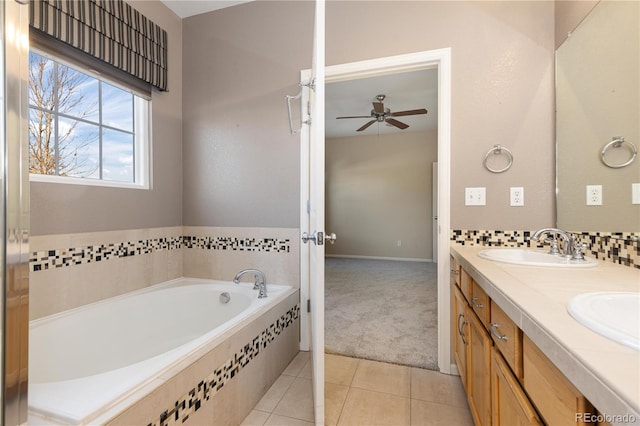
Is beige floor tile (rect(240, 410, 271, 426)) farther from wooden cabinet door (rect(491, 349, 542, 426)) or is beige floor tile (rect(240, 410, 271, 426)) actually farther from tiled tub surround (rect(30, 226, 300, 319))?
wooden cabinet door (rect(491, 349, 542, 426))

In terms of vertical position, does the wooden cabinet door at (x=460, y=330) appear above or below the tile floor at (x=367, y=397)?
above

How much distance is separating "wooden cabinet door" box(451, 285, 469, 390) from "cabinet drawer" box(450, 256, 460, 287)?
4 cm

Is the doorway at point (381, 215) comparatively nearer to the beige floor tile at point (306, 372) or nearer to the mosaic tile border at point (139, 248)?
the beige floor tile at point (306, 372)

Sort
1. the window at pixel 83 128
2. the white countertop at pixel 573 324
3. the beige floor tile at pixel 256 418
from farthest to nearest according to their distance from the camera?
the window at pixel 83 128 < the beige floor tile at pixel 256 418 < the white countertop at pixel 573 324

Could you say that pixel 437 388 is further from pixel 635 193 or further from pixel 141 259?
pixel 141 259

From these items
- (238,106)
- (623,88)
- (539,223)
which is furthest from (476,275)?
(238,106)

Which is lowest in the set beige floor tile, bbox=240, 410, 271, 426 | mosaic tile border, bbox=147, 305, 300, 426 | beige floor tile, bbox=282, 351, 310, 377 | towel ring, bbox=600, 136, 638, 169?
beige floor tile, bbox=282, 351, 310, 377

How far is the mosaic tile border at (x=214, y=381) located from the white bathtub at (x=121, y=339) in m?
0.13

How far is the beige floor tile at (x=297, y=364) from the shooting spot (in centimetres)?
186

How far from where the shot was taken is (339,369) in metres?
1.88

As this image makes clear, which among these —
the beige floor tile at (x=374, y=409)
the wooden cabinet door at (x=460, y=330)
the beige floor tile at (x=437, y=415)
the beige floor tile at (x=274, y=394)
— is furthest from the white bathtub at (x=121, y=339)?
the wooden cabinet door at (x=460, y=330)

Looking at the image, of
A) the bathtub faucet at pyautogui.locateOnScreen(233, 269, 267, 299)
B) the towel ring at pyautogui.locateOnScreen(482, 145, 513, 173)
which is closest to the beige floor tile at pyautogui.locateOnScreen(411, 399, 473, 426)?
the bathtub faucet at pyautogui.locateOnScreen(233, 269, 267, 299)

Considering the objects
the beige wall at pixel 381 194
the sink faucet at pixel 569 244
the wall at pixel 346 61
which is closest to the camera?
the sink faucet at pixel 569 244

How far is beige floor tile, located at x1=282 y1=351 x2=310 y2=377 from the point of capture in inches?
73.2
